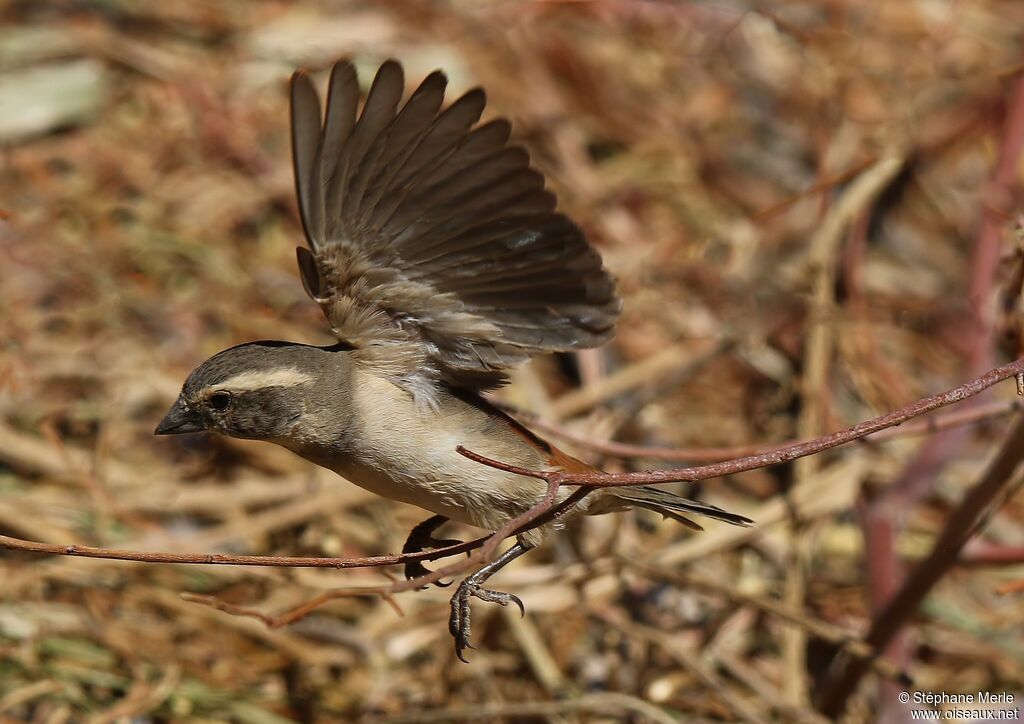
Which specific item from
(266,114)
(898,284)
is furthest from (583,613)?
(266,114)

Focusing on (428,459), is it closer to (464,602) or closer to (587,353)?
(464,602)

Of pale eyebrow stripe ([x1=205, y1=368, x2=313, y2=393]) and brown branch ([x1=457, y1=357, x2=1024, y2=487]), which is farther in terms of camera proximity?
pale eyebrow stripe ([x1=205, y1=368, x2=313, y2=393])

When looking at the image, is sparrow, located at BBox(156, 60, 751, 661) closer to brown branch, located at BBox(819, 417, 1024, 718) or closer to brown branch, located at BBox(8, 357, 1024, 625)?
brown branch, located at BBox(8, 357, 1024, 625)

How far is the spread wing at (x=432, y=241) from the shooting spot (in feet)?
8.30

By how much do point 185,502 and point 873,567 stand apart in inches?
90.1

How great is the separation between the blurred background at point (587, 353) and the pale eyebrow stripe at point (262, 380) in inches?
33.4

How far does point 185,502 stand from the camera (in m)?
4.20

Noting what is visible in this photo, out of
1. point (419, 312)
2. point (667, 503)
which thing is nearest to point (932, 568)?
point (667, 503)

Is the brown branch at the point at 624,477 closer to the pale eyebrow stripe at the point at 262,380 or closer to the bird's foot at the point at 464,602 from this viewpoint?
A: the bird's foot at the point at 464,602

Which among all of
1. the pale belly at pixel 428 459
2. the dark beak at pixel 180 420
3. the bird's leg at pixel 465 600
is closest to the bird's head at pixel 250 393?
the dark beak at pixel 180 420

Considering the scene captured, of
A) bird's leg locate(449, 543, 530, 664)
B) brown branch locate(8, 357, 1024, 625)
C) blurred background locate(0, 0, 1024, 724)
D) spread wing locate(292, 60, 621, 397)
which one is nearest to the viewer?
brown branch locate(8, 357, 1024, 625)

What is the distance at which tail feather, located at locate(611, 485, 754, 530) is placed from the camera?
2789mm

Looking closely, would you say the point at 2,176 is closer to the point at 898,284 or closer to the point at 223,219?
the point at 223,219

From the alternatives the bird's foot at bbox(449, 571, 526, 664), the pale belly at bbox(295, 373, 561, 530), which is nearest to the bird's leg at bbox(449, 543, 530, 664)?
the bird's foot at bbox(449, 571, 526, 664)
